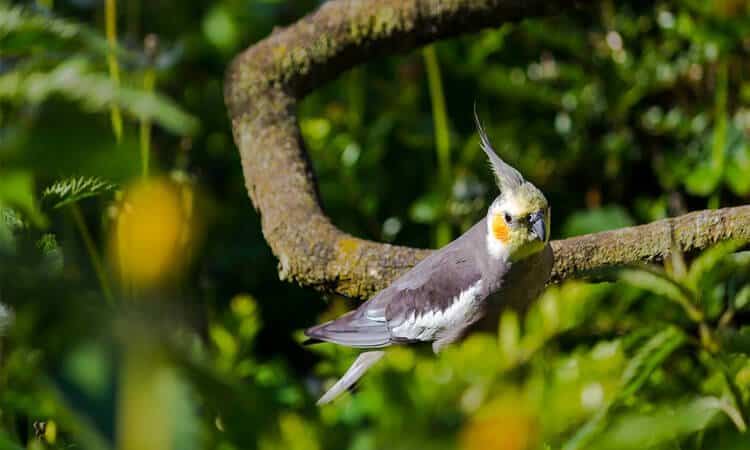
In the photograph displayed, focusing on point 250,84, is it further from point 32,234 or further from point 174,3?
point 174,3

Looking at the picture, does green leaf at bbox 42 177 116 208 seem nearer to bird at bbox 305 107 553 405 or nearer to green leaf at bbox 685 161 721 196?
bird at bbox 305 107 553 405

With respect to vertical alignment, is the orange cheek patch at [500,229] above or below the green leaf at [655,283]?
below

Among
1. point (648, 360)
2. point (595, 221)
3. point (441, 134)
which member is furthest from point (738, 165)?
point (648, 360)

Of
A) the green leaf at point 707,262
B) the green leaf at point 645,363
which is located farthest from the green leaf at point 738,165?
the green leaf at point 645,363

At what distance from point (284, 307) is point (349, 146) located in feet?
1.42

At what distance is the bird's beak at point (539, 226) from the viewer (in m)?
1.67

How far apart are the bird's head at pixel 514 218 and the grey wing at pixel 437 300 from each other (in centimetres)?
7

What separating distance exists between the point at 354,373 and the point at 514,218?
38 centimetres

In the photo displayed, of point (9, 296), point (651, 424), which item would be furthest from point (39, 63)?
point (651, 424)

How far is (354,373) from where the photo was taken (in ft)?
5.94

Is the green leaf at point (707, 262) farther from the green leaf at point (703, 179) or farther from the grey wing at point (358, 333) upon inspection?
the green leaf at point (703, 179)

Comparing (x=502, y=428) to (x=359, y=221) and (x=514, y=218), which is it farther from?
(x=359, y=221)

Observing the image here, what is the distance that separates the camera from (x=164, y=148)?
2.63m

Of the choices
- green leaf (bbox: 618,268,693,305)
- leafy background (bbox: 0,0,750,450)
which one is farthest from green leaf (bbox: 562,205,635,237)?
green leaf (bbox: 618,268,693,305)
